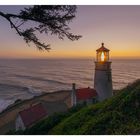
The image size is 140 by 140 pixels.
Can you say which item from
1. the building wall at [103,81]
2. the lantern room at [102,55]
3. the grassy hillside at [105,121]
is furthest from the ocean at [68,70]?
the grassy hillside at [105,121]

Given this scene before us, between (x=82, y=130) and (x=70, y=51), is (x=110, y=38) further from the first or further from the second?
(x=82, y=130)

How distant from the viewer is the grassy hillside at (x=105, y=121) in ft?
10.8

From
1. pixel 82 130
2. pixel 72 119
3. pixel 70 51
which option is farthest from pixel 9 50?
pixel 82 130

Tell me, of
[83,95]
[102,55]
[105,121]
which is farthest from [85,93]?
[105,121]

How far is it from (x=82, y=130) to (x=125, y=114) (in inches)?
22.2

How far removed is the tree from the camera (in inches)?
142

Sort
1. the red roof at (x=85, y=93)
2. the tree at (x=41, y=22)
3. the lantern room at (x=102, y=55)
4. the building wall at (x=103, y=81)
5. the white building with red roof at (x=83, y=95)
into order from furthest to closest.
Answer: the red roof at (x=85, y=93)
the building wall at (x=103, y=81)
the white building with red roof at (x=83, y=95)
the lantern room at (x=102, y=55)
the tree at (x=41, y=22)

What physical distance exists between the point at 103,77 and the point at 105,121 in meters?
2.86

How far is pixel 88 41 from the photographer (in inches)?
181

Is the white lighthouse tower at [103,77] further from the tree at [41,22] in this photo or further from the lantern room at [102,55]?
the tree at [41,22]

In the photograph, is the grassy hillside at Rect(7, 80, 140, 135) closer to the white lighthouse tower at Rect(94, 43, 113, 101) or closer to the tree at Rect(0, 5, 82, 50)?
the tree at Rect(0, 5, 82, 50)

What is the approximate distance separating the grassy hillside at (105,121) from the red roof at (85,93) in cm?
207

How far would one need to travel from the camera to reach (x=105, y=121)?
3424 mm
